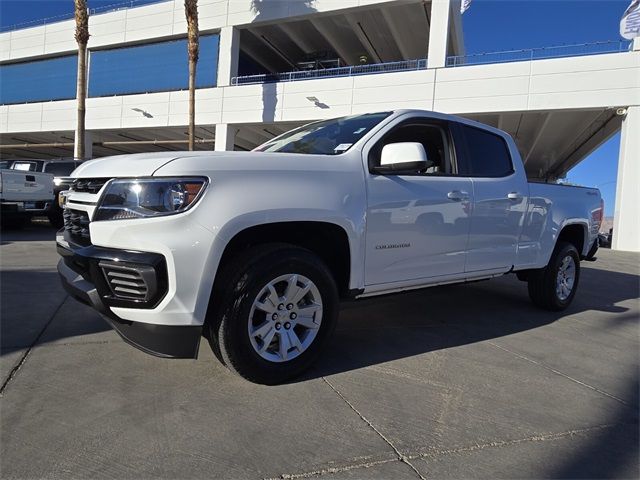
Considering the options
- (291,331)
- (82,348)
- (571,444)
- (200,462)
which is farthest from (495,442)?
(82,348)

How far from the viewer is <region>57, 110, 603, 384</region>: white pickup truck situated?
2344 mm

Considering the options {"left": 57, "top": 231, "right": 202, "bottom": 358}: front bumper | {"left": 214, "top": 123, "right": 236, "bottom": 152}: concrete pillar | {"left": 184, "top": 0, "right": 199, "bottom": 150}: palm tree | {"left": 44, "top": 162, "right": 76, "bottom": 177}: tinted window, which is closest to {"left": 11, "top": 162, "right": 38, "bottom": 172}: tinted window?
{"left": 44, "top": 162, "right": 76, "bottom": 177}: tinted window

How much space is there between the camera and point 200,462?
6.39 ft

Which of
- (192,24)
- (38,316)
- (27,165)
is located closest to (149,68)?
(192,24)

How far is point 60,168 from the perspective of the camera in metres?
12.1

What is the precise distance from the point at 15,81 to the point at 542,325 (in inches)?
1314

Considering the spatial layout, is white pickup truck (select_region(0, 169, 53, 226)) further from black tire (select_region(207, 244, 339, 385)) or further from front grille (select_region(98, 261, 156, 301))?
black tire (select_region(207, 244, 339, 385))

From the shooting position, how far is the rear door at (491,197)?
3949 mm

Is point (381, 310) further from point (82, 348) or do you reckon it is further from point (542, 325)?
point (82, 348)

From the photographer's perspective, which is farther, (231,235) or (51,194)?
(51,194)

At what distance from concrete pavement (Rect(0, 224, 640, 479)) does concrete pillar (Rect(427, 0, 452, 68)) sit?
51.2ft

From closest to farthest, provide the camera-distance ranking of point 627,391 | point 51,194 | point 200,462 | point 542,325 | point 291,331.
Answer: point 200,462 → point 291,331 → point 627,391 → point 542,325 → point 51,194

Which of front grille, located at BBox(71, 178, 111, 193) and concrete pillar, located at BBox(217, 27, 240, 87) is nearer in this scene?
front grille, located at BBox(71, 178, 111, 193)

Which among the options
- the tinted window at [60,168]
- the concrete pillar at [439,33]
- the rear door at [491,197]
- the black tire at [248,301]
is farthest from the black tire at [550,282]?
the concrete pillar at [439,33]
